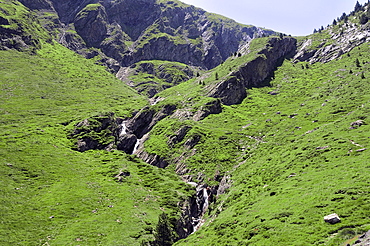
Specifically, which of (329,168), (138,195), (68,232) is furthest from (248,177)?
(68,232)

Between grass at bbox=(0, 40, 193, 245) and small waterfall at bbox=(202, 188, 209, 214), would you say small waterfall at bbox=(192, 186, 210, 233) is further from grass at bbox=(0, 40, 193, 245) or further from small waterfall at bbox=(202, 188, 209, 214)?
grass at bbox=(0, 40, 193, 245)

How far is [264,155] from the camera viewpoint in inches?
3959

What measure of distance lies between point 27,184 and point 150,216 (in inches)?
2129

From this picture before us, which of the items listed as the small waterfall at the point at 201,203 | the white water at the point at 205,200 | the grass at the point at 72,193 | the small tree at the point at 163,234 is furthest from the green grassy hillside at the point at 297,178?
the grass at the point at 72,193

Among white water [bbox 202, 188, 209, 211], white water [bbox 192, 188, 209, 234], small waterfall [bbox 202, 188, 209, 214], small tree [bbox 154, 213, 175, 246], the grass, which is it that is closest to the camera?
small tree [bbox 154, 213, 175, 246]

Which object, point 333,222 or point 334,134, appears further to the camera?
point 334,134

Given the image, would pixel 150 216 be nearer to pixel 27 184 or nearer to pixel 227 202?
pixel 227 202

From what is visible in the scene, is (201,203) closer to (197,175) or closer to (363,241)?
(197,175)

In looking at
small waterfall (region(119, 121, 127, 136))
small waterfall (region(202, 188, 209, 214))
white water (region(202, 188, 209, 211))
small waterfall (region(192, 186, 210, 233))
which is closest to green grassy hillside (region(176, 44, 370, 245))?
small waterfall (region(192, 186, 210, 233))

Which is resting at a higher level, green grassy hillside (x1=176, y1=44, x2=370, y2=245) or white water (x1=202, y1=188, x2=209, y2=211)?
green grassy hillside (x1=176, y1=44, x2=370, y2=245)

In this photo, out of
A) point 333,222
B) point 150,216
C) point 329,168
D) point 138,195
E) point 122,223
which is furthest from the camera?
point 138,195

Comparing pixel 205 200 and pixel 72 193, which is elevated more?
pixel 205 200

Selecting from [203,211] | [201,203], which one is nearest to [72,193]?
[201,203]

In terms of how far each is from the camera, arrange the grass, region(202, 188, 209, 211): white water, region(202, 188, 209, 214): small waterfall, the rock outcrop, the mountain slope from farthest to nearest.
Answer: region(202, 188, 209, 211): white water < region(202, 188, 209, 214): small waterfall < the grass < the mountain slope < the rock outcrop
